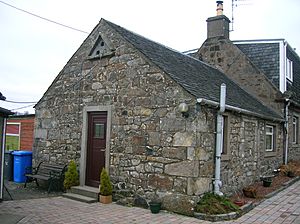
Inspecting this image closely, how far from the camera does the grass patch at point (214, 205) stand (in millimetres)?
7594

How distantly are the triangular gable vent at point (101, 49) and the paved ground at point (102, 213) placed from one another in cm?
462

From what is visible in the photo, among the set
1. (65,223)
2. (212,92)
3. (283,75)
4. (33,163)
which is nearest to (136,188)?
(65,223)

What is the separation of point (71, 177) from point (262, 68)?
10673mm

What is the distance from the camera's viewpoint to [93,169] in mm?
10305

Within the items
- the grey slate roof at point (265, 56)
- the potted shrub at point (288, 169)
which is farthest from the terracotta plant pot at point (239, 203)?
the grey slate roof at point (265, 56)

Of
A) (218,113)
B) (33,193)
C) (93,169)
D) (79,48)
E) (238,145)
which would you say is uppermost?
(79,48)

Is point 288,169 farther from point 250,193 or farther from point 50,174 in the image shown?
point 50,174

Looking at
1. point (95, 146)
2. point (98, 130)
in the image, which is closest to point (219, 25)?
point (98, 130)

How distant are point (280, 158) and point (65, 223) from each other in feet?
35.6

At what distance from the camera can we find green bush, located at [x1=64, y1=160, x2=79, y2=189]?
10148mm

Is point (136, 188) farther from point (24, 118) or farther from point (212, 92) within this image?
point (24, 118)

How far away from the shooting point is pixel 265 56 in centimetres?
1599

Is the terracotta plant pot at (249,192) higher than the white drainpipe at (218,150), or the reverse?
the white drainpipe at (218,150)

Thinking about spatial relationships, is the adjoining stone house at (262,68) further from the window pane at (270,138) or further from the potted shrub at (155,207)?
the potted shrub at (155,207)
